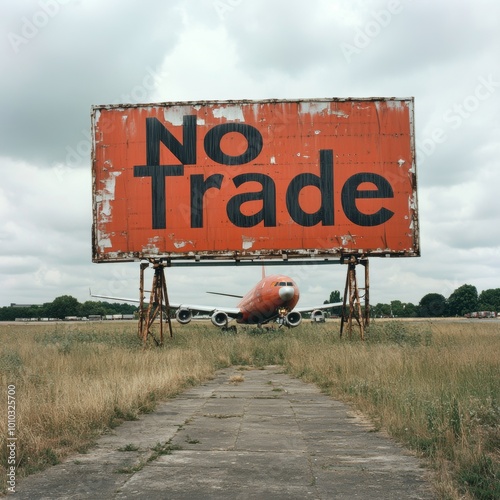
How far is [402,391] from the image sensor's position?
31.3 feet

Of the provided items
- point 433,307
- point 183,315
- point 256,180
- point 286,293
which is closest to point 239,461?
point 256,180

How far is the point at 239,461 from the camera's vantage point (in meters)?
6.04

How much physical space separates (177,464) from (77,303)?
547ft

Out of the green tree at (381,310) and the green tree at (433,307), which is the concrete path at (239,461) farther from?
the green tree at (381,310)

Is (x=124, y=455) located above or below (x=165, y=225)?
below

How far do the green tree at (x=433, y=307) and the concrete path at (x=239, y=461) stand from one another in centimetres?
14854

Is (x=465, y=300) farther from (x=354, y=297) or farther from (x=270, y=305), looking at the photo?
(x=354, y=297)

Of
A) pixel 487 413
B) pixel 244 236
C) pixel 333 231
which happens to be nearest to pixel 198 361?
pixel 244 236

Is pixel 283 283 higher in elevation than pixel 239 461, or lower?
higher

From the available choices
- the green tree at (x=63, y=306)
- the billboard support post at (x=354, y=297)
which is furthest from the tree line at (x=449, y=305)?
the billboard support post at (x=354, y=297)

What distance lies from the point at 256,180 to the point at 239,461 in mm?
17074

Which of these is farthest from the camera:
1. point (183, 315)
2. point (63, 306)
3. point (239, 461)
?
point (63, 306)

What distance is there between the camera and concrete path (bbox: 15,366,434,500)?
16.4 ft

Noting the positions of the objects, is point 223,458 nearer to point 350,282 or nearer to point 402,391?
point 402,391
